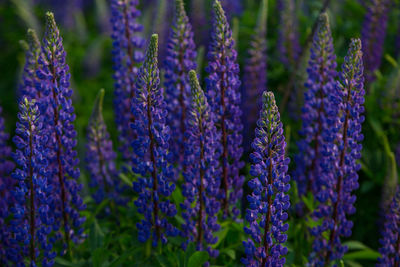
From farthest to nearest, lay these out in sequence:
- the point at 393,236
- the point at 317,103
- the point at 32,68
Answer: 1. the point at 317,103
2. the point at 32,68
3. the point at 393,236

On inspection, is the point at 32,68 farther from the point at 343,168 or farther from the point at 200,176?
the point at 343,168

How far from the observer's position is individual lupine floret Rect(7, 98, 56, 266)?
9.87 feet

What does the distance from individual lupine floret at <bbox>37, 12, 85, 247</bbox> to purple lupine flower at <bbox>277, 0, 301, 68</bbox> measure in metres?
2.65

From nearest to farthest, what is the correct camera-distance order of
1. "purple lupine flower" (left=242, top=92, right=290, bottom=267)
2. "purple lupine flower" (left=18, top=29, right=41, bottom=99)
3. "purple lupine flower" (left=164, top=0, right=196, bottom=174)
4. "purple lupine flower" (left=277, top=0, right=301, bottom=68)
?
"purple lupine flower" (left=242, top=92, right=290, bottom=267), "purple lupine flower" (left=18, top=29, right=41, bottom=99), "purple lupine flower" (left=164, top=0, right=196, bottom=174), "purple lupine flower" (left=277, top=0, right=301, bottom=68)

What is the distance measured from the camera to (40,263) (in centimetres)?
338

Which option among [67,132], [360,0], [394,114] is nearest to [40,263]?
[67,132]

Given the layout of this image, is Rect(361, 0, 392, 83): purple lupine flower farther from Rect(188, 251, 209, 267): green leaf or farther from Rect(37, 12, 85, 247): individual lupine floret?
Rect(37, 12, 85, 247): individual lupine floret

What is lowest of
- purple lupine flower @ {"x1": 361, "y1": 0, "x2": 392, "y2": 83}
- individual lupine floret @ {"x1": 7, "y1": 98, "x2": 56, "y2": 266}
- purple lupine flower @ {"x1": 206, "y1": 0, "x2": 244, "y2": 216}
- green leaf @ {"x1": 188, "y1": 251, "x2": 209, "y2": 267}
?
green leaf @ {"x1": 188, "y1": 251, "x2": 209, "y2": 267}

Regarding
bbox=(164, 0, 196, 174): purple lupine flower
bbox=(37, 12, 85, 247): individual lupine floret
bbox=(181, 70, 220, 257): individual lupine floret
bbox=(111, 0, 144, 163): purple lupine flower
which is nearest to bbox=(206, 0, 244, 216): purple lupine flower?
bbox=(181, 70, 220, 257): individual lupine floret

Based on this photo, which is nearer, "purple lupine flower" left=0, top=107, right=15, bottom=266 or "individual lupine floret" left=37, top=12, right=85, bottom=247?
"individual lupine floret" left=37, top=12, right=85, bottom=247

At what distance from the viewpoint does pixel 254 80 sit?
4.82m

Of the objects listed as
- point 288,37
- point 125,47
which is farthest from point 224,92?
point 288,37

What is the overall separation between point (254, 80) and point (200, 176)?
1.74 m

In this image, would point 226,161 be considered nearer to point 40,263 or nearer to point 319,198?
point 319,198
